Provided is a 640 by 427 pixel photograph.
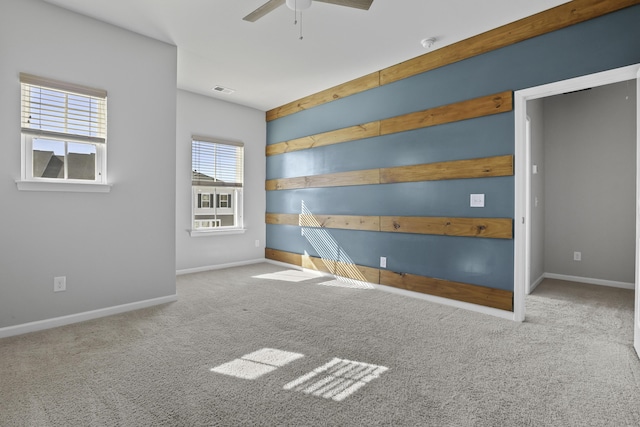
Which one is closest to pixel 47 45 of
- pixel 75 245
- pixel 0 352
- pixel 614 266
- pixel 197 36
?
pixel 197 36

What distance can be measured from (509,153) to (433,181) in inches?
31.5

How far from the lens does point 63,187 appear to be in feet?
9.37

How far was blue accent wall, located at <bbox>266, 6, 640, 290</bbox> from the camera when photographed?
2.71 metres

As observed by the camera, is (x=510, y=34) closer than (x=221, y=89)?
Yes

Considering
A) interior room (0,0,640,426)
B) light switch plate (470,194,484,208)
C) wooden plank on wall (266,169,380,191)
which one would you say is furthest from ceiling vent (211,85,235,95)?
light switch plate (470,194,484,208)

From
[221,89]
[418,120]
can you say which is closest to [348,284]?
[418,120]

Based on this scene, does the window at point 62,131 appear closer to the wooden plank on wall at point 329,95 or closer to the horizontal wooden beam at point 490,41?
the wooden plank on wall at point 329,95

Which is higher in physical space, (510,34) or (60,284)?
(510,34)

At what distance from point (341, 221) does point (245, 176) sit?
6.73 feet

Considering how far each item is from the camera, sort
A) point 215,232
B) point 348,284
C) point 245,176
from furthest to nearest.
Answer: point 245,176 → point 215,232 → point 348,284

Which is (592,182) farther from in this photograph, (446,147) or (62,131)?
(62,131)

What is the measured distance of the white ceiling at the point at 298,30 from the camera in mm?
2834

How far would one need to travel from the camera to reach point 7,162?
2625mm

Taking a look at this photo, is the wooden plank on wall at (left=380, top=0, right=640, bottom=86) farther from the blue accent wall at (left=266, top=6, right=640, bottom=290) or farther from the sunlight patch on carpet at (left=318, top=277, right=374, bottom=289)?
the sunlight patch on carpet at (left=318, top=277, right=374, bottom=289)
